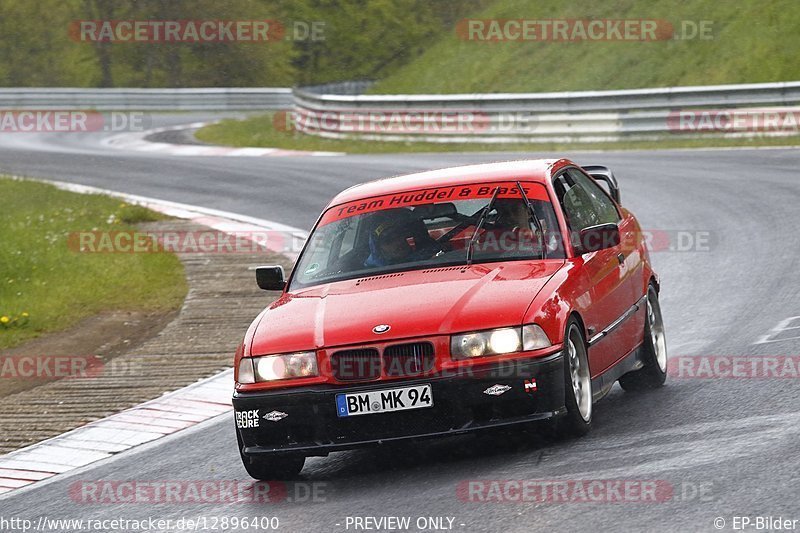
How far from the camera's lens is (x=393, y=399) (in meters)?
6.31

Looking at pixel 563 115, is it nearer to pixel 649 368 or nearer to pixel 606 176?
pixel 606 176

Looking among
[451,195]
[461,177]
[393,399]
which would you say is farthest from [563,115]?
[393,399]

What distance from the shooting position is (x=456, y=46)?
38.0 metres

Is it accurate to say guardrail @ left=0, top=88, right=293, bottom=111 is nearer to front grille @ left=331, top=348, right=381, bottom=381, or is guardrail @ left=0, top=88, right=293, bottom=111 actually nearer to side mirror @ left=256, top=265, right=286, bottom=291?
side mirror @ left=256, top=265, right=286, bottom=291

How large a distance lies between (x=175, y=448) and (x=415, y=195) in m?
2.09

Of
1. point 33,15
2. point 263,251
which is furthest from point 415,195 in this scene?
point 33,15

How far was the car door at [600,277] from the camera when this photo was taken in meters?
7.22

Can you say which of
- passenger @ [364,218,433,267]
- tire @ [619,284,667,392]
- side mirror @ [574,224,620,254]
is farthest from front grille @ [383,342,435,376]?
tire @ [619,284,667,392]

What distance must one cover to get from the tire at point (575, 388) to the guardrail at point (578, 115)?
16592 millimetres

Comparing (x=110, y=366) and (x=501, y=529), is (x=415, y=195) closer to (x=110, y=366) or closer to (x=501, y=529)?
(x=501, y=529)

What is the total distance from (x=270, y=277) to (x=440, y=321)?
1695 mm

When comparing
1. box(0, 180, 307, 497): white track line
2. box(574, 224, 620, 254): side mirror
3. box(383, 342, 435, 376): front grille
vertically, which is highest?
box(574, 224, 620, 254): side mirror

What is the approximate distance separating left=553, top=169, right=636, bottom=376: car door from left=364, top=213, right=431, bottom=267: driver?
893 millimetres

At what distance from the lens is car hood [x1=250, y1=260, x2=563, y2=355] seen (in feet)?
21.1
